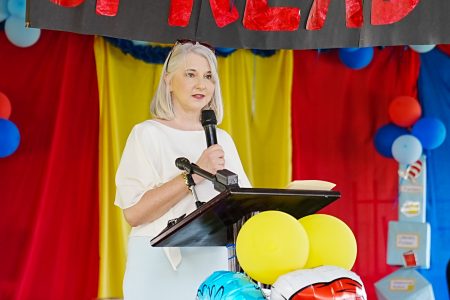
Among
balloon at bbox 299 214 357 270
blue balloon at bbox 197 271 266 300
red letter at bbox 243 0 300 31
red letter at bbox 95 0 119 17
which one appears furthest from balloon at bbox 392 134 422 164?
blue balloon at bbox 197 271 266 300

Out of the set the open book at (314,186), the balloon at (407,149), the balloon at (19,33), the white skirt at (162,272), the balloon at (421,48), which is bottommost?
the white skirt at (162,272)

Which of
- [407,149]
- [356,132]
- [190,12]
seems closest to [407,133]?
[407,149]

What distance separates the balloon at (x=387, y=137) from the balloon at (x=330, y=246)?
362cm

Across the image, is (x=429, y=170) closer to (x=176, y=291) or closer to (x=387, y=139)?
(x=387, y=139)

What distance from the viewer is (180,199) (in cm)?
228

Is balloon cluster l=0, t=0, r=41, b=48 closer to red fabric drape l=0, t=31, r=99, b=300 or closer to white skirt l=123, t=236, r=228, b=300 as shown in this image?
red fabric drape l=0, t=31, r=99, b=300

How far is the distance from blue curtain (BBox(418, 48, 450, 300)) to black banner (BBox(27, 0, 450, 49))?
2360 millimetres

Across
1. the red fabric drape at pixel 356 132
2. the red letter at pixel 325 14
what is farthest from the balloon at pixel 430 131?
the red letter at pixel 325 14

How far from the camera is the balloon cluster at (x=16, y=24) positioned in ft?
13.9

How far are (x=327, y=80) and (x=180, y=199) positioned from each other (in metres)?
3.44

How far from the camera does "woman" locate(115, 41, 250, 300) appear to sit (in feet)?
7.48

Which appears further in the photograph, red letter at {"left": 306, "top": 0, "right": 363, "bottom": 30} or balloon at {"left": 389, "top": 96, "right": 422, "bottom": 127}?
balloon at {"left": 389, "top": 96, "right": 422, "bottom": 127}

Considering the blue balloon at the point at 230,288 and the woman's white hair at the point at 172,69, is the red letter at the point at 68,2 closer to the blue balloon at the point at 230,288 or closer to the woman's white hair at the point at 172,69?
the woman's white hair at the point at 172,69

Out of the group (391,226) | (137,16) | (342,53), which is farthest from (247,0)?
(391,226)
